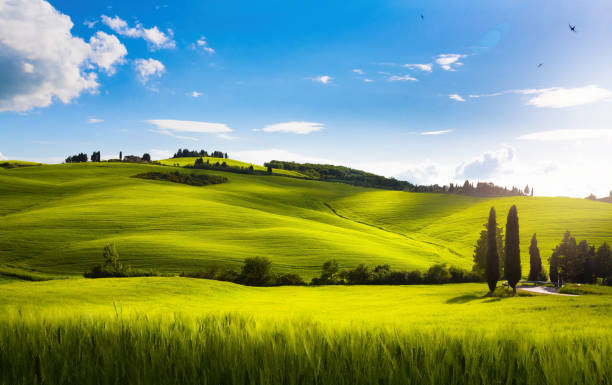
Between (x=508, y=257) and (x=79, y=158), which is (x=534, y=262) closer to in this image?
(x=508, y=257)

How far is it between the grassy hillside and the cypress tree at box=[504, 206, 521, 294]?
64.4 ft

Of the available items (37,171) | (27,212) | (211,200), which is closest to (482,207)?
(211,200)

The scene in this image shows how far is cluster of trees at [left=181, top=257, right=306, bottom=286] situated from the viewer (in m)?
51.2

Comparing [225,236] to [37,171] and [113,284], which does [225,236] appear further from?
[37,171]

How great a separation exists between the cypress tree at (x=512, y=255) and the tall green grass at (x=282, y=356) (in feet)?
156

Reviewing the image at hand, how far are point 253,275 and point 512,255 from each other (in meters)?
33.9

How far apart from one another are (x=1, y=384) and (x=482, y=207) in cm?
12883

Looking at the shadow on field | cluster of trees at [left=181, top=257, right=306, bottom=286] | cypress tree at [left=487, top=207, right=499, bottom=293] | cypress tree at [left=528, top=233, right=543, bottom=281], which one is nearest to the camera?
the shadow on field

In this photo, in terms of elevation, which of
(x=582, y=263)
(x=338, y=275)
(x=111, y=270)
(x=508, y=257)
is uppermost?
(x=508, y=257)

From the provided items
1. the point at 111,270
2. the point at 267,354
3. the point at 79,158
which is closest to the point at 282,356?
the point at 267,354

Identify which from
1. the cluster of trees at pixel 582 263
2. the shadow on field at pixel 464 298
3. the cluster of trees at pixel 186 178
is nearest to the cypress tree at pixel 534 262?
the cluster of trees at pixel 582 263

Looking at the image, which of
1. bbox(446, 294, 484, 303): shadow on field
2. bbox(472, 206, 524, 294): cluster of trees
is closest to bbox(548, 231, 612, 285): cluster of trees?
bbox(472, 206, 524, 294): cluster of trees

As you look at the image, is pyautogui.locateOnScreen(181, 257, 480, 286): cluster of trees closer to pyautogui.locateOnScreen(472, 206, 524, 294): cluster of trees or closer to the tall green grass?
pyautogui.locateOnScreen(472, 206, 524, 294): cluster of trees

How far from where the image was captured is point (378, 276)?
54719 millimetres
